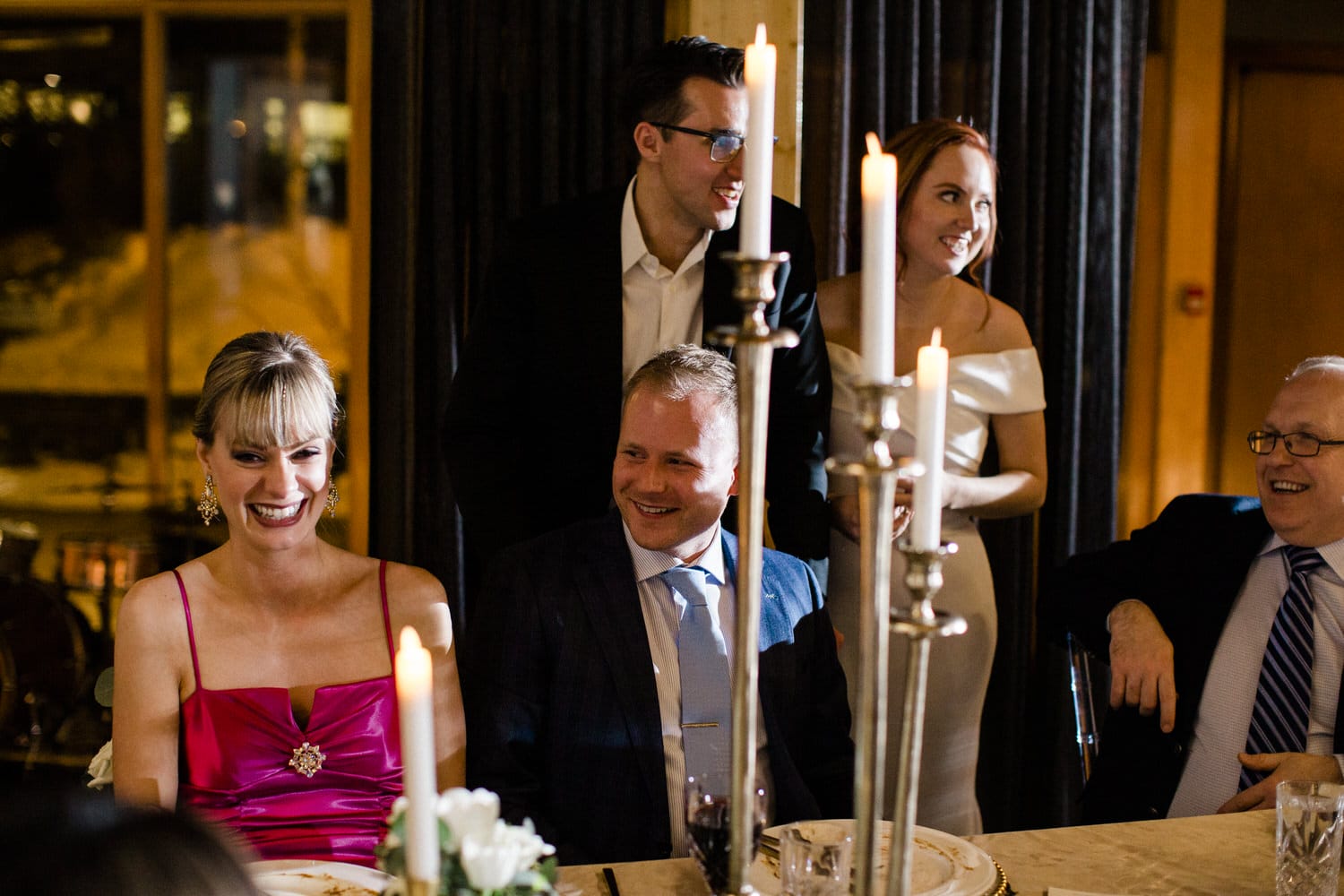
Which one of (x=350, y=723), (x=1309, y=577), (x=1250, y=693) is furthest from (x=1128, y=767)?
(x=350, y=723)

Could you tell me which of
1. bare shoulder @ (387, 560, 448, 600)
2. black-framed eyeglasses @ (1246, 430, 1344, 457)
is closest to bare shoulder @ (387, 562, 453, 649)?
bare shoulder @ (387, 560, 448, 600)

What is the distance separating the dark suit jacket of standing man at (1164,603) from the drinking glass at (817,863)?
1041 mm

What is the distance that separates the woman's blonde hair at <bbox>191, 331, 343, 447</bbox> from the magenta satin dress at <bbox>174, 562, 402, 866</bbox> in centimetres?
28

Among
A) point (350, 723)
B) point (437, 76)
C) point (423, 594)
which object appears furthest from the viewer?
point (437, 76)

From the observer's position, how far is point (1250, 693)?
217cm

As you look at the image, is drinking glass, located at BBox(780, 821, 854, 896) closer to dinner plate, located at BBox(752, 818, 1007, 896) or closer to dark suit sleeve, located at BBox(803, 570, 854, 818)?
dinner plate, located at BBox(752, 818, 1007, 896)

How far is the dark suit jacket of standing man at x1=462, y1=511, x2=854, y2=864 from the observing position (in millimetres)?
1911

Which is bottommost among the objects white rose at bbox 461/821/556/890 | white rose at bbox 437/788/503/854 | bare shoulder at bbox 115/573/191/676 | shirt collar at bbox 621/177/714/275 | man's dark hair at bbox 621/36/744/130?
bare shoulder at bbox 115/573/191/676

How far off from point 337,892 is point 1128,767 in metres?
1.43

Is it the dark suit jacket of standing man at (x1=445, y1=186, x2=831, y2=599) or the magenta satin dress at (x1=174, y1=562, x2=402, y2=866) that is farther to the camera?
the dark suit jacket of standing man at (x1=445, y1=186, x2=831, y2=599)

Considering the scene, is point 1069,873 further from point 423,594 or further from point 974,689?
point 974,689

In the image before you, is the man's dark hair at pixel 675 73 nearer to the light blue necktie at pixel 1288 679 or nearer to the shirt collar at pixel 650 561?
the shirt collar at pixel 650 561

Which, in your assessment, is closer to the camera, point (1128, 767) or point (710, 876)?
point (710, 876)

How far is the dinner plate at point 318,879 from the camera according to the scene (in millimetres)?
1384
